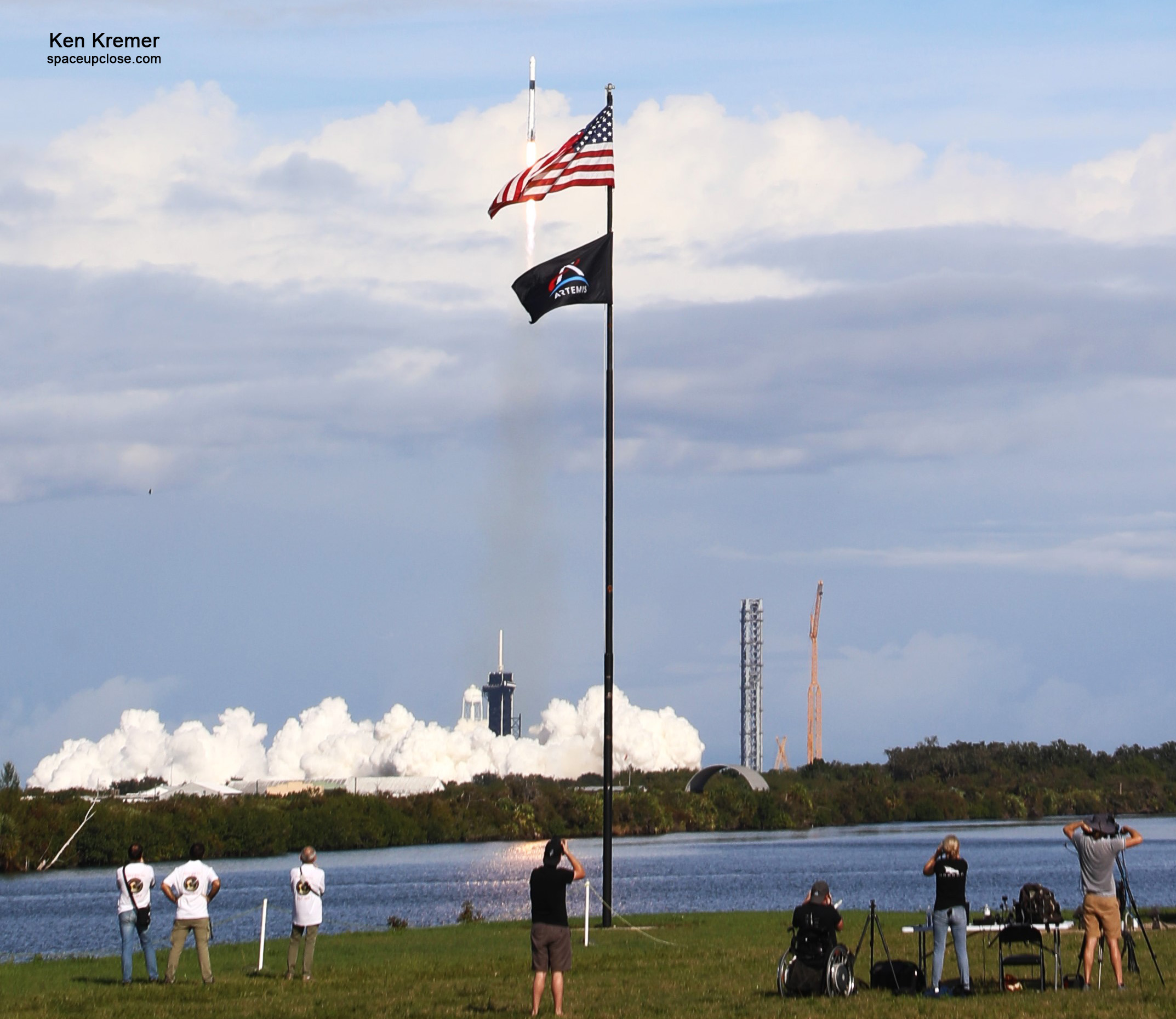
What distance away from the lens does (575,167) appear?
36.8m

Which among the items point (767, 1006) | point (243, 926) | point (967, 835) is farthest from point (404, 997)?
point (967, 835)

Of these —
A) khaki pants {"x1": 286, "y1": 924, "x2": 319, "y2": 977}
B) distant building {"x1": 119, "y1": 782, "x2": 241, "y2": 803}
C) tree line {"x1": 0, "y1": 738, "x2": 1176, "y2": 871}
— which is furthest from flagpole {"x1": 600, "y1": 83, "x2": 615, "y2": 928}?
distant building {"x1": 119, "y1": 782, "x2": 241, "y2": 803}

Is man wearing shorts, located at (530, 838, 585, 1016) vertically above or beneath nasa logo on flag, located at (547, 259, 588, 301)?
beneath

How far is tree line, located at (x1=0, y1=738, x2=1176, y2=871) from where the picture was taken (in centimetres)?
10506

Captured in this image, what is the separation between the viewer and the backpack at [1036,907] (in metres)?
23.4

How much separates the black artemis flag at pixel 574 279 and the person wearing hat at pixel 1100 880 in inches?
707

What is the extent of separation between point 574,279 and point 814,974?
18637 mm

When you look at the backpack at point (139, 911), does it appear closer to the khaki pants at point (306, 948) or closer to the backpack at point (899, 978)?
the khaki pants at point (306, 948)

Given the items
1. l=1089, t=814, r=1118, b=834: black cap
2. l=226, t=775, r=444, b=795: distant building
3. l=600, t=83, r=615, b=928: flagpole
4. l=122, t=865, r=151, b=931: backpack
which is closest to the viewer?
l=1089, t=814, r=1118, b=834: black cap

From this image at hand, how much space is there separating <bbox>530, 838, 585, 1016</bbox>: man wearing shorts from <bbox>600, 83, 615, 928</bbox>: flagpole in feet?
44.5

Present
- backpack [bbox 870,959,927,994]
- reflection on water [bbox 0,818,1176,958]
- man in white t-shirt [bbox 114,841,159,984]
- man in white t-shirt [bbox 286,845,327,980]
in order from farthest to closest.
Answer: reflection on water [bbox 0,818,1176,958], man in white t-shirt [bbox 114,841,159,984], man in white t-shirt [bbox 286,845,327,980], backpack [bbox 870,959,927,994]

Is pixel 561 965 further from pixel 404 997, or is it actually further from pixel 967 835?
pixel 967 835

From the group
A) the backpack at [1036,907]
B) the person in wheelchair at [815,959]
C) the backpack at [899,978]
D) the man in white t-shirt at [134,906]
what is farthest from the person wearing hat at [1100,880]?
the man in white t-shirt at [134,906]

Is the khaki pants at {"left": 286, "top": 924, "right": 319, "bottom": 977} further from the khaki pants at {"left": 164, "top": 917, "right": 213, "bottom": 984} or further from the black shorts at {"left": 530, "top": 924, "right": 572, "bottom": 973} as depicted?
the black shorts at {"left": 530, "top": 924, "right": 572, "bottom": 973}
